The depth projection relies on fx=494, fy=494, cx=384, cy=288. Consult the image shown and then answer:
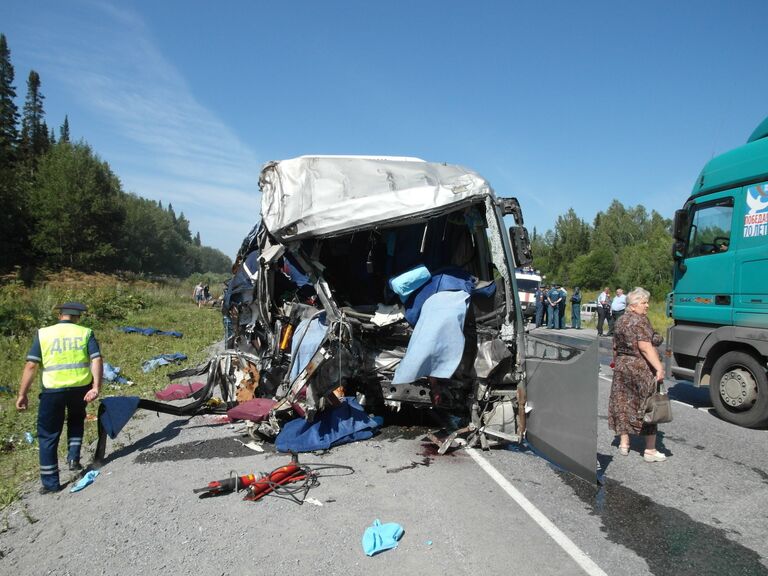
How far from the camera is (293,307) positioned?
5703 mm

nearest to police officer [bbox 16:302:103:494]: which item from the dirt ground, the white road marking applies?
the dirt ground

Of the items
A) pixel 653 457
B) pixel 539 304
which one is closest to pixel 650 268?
pixel 539 304

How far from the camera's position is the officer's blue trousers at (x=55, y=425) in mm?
4324

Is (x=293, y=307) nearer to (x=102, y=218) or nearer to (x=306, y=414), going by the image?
(x=306, y=414)

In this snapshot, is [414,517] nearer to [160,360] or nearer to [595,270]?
[160,360]

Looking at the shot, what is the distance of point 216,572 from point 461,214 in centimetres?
413

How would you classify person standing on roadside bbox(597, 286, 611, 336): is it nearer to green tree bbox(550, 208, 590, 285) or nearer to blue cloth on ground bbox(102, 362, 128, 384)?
blue cloth on ground bbox(102, 362, 128, 384)

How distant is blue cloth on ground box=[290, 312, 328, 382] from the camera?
16.6 ft

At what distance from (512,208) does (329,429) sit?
3.02 metres

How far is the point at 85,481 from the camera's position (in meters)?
4.46

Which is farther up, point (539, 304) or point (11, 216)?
point (11, 216)

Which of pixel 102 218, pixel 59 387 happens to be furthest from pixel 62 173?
pixel 59 387

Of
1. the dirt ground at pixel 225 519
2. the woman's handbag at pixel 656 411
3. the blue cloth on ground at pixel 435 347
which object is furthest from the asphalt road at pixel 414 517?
the blue cloth on ground at pixel 435 347

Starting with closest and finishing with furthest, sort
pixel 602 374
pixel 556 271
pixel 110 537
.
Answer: pixel 110 537 → pixel 602 374 → pixel 556 271
